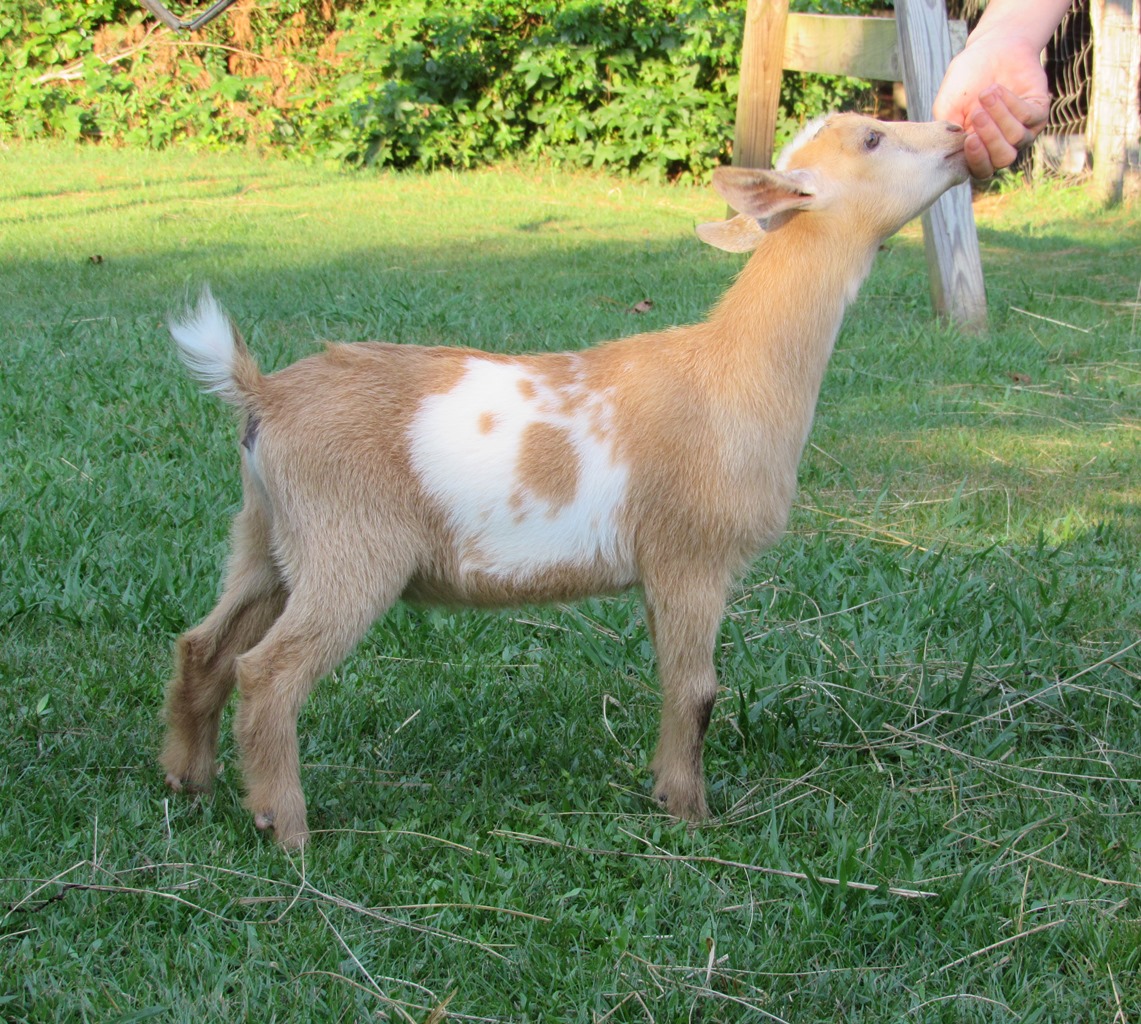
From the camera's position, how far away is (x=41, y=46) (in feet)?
40.8

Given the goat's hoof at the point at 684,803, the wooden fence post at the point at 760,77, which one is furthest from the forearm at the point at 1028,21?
the wooden fence post at the point at 760,77

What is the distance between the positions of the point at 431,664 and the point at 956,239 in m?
4.30

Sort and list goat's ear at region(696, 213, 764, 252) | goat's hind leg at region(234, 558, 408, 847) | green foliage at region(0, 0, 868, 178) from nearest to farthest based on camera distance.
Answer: goat's hind leg at region(234, 558, 408, 847) < goat's ear at region(696, 213, 764, 252) < green foliage at region(0, 0, 868, 178)

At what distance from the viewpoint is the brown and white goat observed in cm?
271

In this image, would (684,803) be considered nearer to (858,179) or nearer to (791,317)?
(791,317)

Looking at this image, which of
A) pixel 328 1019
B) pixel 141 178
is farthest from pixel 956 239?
pixel 141 178

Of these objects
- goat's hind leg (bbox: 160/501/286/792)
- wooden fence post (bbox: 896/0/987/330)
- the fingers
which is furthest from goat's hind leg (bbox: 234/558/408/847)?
wooden fence post (bbox: 896/0/987/330)

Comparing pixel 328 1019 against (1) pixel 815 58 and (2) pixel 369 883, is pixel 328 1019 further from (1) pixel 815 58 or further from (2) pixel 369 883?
(1) pixel 815 58

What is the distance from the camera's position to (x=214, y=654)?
9.71 feet

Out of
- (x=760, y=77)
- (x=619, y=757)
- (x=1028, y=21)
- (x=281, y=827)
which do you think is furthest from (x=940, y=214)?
(x=281, y=827)

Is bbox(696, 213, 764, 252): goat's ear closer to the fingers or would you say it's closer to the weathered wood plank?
the fingers

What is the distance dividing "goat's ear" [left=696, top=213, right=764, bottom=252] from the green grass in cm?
113

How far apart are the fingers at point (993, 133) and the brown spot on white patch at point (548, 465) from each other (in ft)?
4.15

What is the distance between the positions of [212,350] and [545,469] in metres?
0.78
